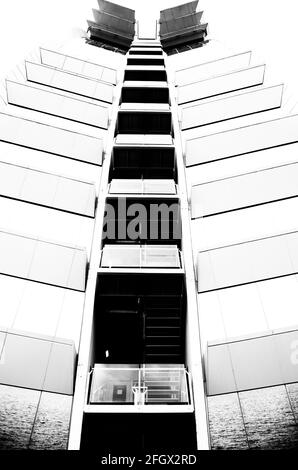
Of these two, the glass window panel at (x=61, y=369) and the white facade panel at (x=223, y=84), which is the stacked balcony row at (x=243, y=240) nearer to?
the white facade panel at (x=223, y=84)

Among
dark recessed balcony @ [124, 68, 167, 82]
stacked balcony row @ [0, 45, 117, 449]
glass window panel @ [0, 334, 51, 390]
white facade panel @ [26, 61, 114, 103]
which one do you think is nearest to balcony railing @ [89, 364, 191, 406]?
stacked balcony row @ [0, 45, 117, 449]

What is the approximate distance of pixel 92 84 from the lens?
82.3 feet

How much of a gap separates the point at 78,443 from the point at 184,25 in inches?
1509

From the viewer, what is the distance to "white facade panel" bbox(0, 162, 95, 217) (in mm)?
15703

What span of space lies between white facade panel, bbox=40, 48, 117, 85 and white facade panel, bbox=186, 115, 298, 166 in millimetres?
11301

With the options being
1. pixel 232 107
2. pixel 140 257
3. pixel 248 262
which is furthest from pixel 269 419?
pixel 232 107

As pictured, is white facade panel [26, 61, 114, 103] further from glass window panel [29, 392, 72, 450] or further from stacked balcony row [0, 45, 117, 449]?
glass window panel [29, 392, 72, 450]

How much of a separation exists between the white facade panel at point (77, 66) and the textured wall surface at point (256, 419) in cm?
2345

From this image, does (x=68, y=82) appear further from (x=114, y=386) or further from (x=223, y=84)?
(x=114, y=386)

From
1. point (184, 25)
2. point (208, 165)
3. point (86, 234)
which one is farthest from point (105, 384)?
point (184, 25)

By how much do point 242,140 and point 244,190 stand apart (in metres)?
4.02

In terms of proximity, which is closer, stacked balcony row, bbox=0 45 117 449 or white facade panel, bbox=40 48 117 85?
stacked balcony row, bbox=0 45 117 449

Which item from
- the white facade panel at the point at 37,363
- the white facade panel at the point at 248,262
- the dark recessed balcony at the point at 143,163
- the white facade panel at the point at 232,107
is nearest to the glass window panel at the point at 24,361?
the white facade panel at the point at 37,363

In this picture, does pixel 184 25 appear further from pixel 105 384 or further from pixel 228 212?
pixel 105 384
